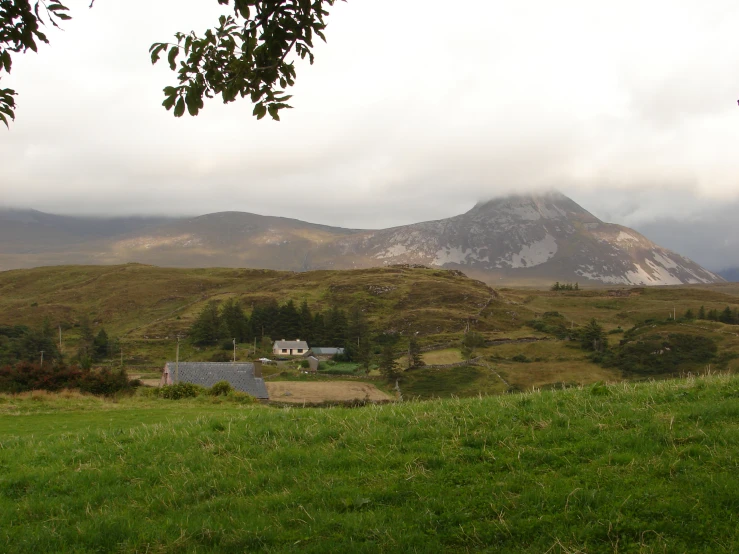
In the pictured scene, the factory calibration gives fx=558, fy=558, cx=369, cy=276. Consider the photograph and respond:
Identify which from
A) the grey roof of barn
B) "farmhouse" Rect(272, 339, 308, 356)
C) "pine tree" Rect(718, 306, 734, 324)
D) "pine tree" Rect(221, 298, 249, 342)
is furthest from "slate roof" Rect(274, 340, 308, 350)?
"pine tree" Rect(718, 306, 734, 324)

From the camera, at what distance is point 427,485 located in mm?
7027

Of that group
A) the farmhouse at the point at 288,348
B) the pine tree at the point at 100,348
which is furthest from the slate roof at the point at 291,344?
the pine tree at the point at 100,348

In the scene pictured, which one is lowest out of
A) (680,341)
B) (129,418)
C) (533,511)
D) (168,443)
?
(680,341)

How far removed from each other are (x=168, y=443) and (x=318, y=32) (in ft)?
23.8

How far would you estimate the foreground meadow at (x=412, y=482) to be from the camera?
19.1 feet

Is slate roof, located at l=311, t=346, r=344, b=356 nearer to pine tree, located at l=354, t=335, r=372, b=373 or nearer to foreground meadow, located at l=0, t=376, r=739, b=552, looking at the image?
pine tree, located at l=354, t=335, r=372, b=373

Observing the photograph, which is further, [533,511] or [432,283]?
[432,283]

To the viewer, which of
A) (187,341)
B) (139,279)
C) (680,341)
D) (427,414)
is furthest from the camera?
(139,279)

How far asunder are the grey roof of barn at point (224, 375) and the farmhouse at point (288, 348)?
43.8 m

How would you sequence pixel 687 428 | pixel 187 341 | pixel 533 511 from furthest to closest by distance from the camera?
1. pixel 187 341
2. pixel 687 428
3. pixel 533 511

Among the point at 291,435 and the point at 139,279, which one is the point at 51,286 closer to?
the point at 139,279

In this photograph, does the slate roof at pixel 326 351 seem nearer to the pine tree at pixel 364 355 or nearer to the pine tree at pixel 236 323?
the pine tree at pixel 364 355

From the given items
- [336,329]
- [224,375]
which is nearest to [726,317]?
[336,329]

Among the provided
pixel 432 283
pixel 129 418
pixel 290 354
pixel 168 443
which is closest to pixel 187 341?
pixel 290 354
